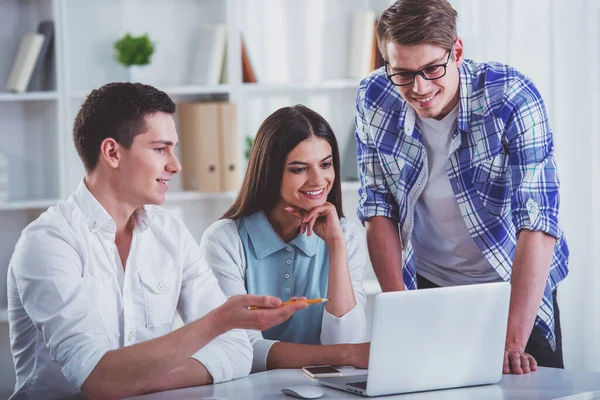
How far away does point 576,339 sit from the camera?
3.11 metres

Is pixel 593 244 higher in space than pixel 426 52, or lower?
lower

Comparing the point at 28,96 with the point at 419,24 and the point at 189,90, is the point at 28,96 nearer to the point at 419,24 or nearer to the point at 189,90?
the point at 189,90

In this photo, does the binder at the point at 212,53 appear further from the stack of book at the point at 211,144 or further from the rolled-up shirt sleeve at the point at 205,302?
the rolled-up shirt sleeve at the point at 205,302

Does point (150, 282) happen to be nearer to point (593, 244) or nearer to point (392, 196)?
point (392, 196)

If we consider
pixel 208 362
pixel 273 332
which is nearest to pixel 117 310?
pixel 208 362

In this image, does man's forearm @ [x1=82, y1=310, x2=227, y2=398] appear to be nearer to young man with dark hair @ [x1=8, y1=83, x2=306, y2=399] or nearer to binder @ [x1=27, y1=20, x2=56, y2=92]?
young man with dark hair @ [x1=8, y1=83, x2=306, y2=399]

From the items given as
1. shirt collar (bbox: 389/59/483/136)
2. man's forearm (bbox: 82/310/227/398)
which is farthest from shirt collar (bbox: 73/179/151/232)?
shirt collar (bbox: 389/59/483/136)

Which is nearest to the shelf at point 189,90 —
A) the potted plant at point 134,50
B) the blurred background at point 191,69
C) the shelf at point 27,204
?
the blurred background at point 191,69

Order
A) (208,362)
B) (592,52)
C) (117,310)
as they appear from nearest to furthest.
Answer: (208,362)
(117,310)
(592,52)

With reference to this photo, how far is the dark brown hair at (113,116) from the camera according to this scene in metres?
2.02

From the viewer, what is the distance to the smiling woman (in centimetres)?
229

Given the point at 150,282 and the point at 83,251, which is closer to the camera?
the point at 83,251

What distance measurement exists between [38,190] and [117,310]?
205cm

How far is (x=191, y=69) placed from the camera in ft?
13.0
